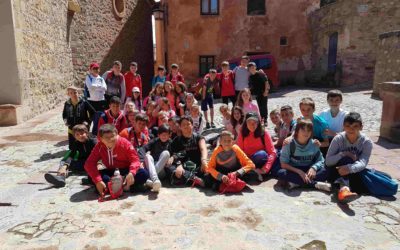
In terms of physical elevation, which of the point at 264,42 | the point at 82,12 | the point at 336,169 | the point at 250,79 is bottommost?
the point at 336,169

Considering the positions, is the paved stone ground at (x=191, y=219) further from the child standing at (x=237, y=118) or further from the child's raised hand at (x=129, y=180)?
the child standing at (x=237, y=118)

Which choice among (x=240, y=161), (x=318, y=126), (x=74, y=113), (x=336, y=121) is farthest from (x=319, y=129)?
(x=74, y=113)

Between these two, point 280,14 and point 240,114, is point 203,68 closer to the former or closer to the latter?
point 280,14

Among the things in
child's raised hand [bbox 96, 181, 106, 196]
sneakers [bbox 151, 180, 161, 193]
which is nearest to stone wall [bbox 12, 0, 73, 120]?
child's raised hand [bbox 96, 181, 106, 196]

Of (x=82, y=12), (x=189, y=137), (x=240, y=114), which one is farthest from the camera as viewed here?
(x=82, y=12)

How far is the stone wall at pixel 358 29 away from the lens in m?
14.5

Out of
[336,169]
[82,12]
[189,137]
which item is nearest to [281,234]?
[336,169]

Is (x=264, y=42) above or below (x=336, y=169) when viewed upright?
above

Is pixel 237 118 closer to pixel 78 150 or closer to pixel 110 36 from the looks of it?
pixel 78 150

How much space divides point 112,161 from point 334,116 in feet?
10.8

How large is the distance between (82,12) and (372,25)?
13486mm

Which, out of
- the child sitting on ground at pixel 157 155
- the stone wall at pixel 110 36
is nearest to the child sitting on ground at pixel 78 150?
the child sitting on ground at pixel 157 155

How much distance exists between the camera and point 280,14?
18188 millimetres

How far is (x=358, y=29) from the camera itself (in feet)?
49.0
